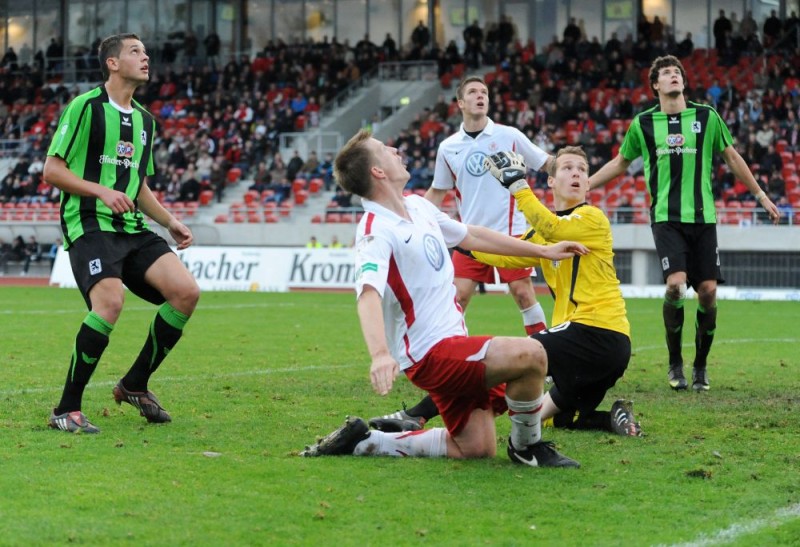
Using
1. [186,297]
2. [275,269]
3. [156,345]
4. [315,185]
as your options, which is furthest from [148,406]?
[315,185]

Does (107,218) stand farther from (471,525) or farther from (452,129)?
(452,129)

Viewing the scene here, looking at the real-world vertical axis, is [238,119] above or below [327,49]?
below

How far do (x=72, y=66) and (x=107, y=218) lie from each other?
1631 inches

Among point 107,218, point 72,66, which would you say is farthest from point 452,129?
point 107,218

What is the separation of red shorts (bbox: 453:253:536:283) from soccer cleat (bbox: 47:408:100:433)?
353 cm

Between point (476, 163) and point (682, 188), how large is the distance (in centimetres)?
160

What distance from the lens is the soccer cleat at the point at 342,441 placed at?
5.79 metres

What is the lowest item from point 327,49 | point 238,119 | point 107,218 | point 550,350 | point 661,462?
point 661,462

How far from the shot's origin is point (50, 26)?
158 ft

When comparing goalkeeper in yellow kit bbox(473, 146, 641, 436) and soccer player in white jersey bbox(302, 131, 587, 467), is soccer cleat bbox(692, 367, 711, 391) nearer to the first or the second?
goalkeeper in yellow kit bbox(473, 146, 641, 436)

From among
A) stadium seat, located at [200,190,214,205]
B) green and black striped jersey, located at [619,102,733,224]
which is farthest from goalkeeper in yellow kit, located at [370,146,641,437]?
stadium seat, located at [200,190,214,205]

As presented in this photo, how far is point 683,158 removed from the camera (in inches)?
364

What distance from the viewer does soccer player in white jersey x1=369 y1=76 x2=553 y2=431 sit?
9258mm

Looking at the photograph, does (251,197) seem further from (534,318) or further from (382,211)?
(382,211)
